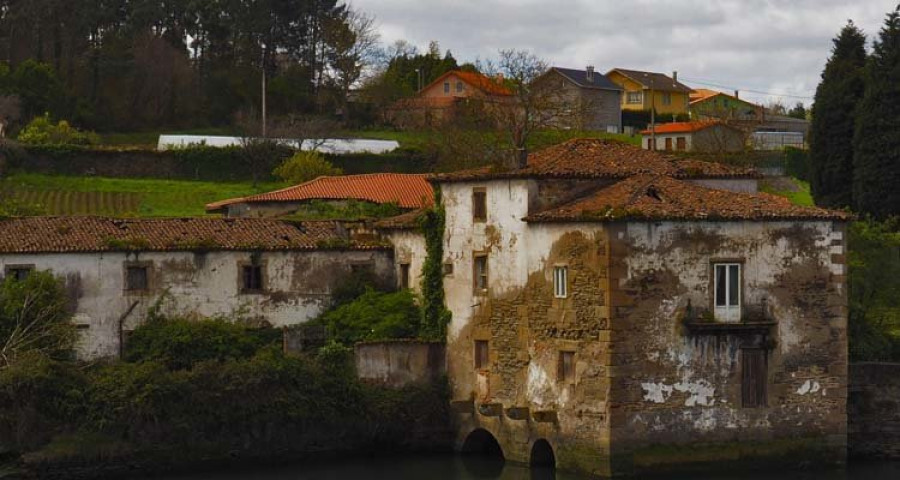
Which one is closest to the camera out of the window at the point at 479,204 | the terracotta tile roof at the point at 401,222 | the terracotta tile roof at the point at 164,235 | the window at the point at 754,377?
the window at the point at 754,377

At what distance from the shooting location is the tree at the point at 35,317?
42.7 m

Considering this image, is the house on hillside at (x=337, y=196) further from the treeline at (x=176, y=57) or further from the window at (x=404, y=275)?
the treeline at (x=176, y=57)

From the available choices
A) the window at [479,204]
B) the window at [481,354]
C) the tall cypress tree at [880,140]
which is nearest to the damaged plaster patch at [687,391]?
the window at [481,354]

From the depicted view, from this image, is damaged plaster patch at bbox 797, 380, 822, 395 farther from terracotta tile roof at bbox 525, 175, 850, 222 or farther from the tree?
the tree

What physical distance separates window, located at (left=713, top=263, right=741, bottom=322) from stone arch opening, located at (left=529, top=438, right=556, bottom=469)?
5.38 m

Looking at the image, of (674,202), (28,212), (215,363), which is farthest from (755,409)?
(28,212)

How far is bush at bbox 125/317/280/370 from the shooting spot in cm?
4391

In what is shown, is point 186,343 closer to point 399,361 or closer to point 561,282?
point 399,361

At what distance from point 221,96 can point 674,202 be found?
59.1m

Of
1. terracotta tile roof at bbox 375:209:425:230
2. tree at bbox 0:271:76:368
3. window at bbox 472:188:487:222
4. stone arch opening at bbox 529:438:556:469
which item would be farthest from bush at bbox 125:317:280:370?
stone arch opening at bbox 529:438:556:469

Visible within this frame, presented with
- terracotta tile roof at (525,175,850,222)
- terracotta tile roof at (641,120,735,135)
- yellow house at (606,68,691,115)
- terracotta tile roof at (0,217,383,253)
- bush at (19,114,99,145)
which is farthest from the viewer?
yellow house at (606,68,691,115)

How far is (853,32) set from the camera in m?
72.6

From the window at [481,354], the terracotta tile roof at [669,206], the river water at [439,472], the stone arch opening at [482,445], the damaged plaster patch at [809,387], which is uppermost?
the terracotta tile roof at [669,206]

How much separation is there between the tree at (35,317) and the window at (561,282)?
12.8 metres
